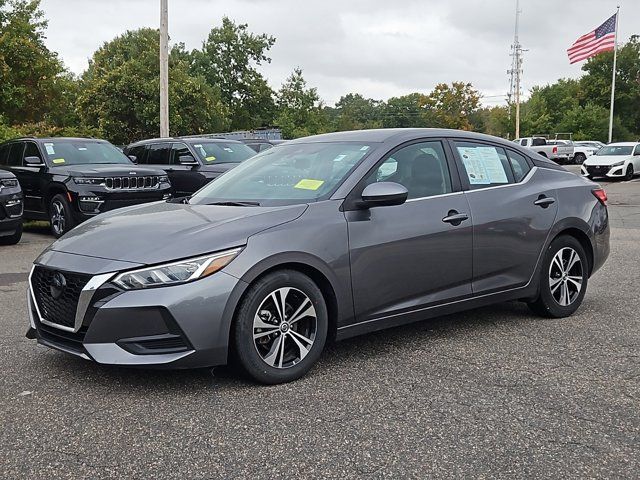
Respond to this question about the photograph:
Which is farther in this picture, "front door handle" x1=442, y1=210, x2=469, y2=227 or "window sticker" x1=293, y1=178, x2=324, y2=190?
"front door handle" x1=442, y1=210, x2=469, y2=227

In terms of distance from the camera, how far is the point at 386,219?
461cm

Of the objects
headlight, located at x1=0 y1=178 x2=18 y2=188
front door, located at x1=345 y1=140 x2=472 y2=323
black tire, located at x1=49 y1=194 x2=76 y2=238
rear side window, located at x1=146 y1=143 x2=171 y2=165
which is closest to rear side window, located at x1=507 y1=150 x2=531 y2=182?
front door, located at x1=345 y1=140 x2=472 y2=323

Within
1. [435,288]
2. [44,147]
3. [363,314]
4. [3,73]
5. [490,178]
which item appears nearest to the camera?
[363,314]

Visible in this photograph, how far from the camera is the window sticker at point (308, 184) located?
15.3 ft

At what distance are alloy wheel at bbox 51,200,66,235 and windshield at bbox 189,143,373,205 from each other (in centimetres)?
665

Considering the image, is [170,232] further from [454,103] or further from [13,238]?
[454,103]

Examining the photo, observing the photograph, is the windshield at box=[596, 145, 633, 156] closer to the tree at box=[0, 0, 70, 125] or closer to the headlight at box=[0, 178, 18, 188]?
the tree at box=[0, 0, 70, 125]

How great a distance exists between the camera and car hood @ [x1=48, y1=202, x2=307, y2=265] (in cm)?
393

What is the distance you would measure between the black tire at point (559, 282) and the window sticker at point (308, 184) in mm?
2049

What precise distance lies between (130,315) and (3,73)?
2054 centimetres

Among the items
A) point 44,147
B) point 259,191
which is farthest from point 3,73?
point 259,191

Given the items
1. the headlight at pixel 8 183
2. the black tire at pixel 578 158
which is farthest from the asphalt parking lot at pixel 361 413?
the black tire at pixel 578 158

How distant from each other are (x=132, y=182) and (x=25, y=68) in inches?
547

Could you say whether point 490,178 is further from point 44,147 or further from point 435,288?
point 44,147
